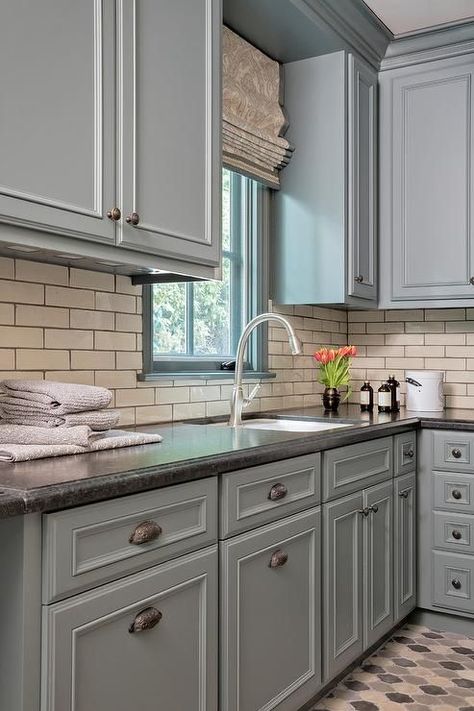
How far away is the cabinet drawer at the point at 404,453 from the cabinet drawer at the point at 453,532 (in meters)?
0.26

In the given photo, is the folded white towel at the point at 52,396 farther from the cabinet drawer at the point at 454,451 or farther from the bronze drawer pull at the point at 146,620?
the cabinet drawer at the point at 454,451

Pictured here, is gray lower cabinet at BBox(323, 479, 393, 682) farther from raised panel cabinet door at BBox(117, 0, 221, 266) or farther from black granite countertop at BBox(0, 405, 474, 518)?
raised panel cabinet door at BBox(117, 0, 221, 266)

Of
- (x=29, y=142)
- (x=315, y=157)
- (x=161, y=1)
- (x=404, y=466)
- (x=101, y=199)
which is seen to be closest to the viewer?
(x=29, y=142)

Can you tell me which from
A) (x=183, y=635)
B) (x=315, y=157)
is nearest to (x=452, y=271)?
(x=315, y=157)

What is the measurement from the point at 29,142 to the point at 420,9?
2210mm

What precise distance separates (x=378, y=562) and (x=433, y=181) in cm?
177

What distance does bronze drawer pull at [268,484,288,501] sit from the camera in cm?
206

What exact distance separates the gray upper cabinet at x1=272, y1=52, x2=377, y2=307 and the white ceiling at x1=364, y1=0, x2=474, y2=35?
0.72 ft

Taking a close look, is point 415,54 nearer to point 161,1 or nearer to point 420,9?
point 420,9

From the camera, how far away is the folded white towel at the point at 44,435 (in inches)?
67.4

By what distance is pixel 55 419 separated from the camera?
180 centimetres

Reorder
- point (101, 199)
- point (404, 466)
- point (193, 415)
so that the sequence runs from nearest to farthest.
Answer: point (101, 199)
point (193, 415)
point (404, 466)

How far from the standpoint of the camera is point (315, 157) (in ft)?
10.8

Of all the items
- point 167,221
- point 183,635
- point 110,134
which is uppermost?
point 110,134
